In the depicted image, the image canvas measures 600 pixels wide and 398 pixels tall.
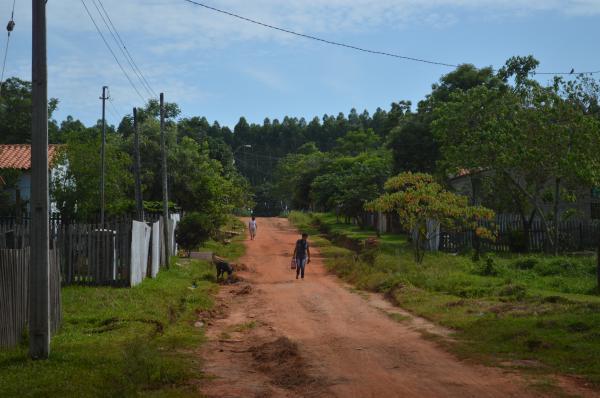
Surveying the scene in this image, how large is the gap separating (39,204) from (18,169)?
2935 cm

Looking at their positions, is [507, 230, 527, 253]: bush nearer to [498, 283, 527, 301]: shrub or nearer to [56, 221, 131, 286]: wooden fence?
[498, 283, 527, 301]: shrub

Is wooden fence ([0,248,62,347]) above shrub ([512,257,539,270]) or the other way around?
above

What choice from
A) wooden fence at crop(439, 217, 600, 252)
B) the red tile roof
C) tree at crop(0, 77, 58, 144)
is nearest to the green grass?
wooden fence at crop(439, 217, 600, 252)

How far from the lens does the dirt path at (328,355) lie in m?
8.74

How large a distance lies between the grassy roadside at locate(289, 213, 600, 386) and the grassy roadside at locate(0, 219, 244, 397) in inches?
184

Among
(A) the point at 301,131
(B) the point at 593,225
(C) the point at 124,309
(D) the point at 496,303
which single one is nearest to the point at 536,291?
(D) the point at 496,303

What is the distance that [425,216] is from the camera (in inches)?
1026

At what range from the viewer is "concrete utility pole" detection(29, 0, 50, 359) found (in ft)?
31.9

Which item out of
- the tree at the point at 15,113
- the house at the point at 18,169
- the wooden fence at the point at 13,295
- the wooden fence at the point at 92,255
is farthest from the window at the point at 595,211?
the tree at the point at 15,113

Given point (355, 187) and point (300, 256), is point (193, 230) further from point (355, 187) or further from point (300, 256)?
point (355, 187)

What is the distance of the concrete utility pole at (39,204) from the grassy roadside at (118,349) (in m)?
0.43

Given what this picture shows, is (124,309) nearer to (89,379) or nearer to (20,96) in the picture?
(89,379)

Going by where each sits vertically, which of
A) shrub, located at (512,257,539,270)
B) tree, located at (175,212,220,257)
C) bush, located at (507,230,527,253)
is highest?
tree, located at (175,212,220,257)

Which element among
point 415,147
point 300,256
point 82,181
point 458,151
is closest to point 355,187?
point 415,147
